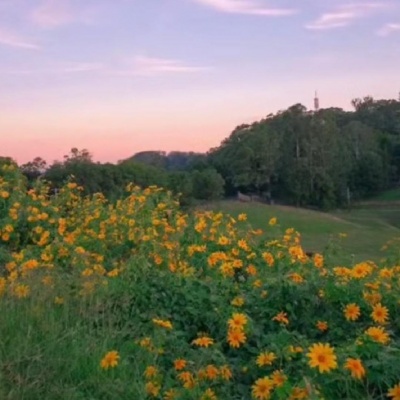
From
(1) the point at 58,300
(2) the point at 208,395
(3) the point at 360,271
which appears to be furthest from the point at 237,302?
(2) the point at 208,395

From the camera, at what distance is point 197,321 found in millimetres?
5145

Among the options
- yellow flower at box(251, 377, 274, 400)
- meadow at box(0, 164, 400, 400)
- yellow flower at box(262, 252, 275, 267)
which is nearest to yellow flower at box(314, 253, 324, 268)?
meadow at box(0, 164, 400, 400)

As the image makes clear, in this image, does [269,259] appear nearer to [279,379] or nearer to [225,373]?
[225,373]

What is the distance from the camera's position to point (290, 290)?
17.3ft

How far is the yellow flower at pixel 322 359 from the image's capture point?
370 cm

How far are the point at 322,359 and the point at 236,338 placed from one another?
82 centimetres

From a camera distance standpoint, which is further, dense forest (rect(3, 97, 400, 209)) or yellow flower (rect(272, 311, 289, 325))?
dense forest (rect(3, 97, 400, 209))

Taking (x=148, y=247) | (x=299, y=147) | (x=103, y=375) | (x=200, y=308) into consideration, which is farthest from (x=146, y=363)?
(x=299, y=147)

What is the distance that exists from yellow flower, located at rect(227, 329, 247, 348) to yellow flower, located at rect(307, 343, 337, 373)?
2.49 ft

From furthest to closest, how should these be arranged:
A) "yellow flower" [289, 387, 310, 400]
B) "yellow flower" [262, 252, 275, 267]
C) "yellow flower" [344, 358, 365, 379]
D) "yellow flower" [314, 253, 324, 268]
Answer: "yellow flower" [262, 252, 275, 267]
"yellow flower" [314, 253, 324, 268]
"yellow flower" [344, 358, 365, 379]
"yellow flower" [289, 387, 310, 400]

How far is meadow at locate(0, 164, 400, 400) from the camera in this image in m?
3.97

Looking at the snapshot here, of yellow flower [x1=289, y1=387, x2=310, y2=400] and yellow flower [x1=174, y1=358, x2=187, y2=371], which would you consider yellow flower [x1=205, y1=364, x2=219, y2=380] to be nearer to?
yellow flower [x1=174, y1=358, x2=187, y2=371]

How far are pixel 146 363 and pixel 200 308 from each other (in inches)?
35.7

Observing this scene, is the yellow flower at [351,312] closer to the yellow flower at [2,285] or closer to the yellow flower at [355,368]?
the yellow flower at [355,368]
